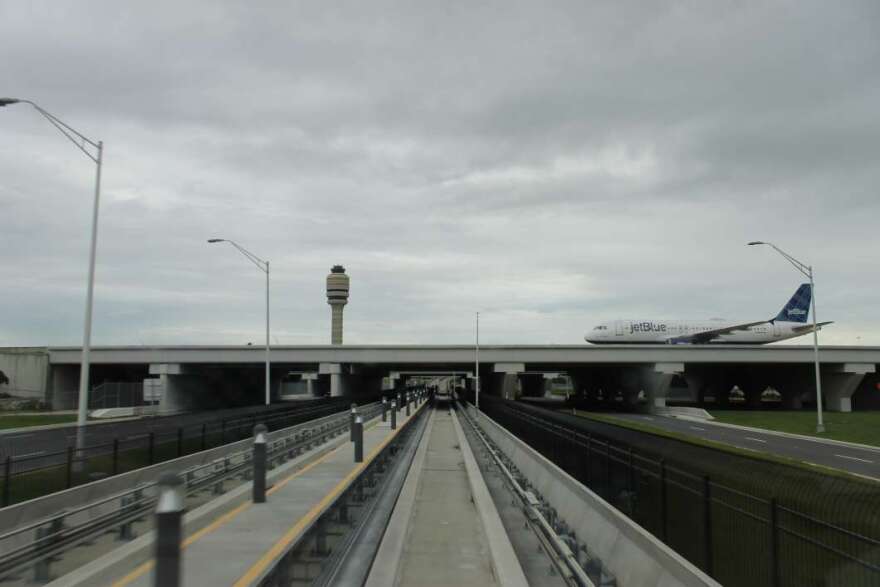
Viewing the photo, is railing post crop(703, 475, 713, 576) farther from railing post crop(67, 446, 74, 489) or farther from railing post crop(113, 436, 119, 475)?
railing post crop(113, 436, 119, 475)

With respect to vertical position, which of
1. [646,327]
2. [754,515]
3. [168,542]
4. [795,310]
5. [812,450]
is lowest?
[812,450]

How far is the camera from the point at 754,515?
680 cm

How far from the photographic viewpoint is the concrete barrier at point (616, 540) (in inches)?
292

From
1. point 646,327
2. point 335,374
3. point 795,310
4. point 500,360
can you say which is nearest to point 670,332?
point 646,327

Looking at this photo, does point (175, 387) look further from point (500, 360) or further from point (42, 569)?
point (42, 569)

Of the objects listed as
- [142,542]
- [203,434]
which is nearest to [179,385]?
[203,434]

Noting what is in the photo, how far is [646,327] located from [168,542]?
3401 inches

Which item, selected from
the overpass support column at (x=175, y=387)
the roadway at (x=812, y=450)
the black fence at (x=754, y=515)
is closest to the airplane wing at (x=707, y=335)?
the roadway at (x=812, y=450)

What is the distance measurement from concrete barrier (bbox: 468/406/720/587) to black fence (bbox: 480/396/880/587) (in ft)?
1.54

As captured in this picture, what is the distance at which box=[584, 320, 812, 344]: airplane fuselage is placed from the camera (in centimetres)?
8469

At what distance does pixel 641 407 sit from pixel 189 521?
65044mm

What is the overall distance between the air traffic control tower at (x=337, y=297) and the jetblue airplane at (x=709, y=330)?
222ft

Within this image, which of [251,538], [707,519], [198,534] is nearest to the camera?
[707,519]

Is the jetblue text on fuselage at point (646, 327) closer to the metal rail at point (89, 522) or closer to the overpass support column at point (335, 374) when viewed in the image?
the overpass support column at point (335, 374)
